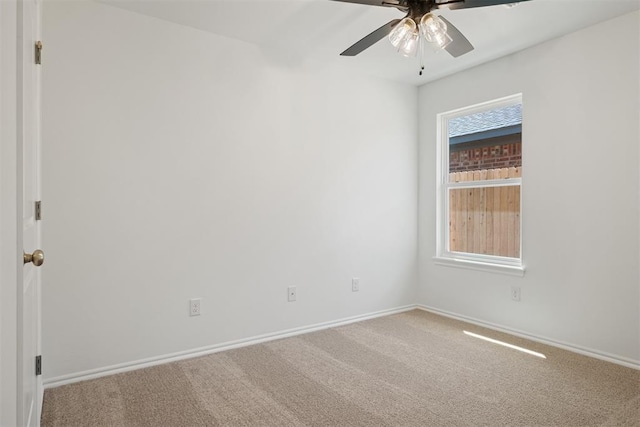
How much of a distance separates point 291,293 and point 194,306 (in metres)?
0.82

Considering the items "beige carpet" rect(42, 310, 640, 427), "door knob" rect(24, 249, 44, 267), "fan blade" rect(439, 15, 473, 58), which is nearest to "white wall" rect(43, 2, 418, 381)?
"beige carpet" rect(42, 310, 640, 427)

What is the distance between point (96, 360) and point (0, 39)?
2.17 m

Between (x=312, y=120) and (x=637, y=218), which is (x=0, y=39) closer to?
(x=312, y=120)

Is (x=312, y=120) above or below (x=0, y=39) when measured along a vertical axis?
above

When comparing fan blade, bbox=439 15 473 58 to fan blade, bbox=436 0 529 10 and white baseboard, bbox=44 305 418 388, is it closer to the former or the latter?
fan blade, bbox=436 0 529 10

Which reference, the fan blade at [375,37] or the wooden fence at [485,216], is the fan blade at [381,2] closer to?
the fan blade at [375,37]

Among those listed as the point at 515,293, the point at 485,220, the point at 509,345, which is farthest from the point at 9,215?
the point at 485,220

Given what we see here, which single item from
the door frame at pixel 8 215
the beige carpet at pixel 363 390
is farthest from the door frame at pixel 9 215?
the beige carpet at pixel 363 390

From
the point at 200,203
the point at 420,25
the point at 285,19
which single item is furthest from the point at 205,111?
the point at 420,25

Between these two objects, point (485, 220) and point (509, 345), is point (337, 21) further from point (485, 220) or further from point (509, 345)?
point (509, 345)

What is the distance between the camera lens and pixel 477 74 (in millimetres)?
3611

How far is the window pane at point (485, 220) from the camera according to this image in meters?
3.45

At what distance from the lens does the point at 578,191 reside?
292 centimetres

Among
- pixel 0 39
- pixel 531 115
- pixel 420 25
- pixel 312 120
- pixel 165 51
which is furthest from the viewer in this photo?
pixel 312 120
